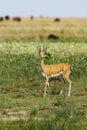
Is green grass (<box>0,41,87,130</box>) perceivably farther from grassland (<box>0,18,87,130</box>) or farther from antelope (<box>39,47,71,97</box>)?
antelope (<box>39,47,71,97</box>)

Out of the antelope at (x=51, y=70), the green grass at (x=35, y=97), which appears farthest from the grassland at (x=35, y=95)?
the antelope at (x=51, y=70)

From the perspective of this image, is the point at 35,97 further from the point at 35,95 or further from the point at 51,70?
the point at 51,70

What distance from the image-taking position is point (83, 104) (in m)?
15.4

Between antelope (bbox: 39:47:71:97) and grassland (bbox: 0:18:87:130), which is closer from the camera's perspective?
grassland (bbox: 0:18:87:130)

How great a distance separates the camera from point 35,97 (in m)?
16.8

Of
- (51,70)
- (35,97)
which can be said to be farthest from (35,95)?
(51,70)

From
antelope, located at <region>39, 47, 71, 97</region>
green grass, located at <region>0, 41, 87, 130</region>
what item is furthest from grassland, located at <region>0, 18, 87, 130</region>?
antelope, located at <region>39, 47, 71, 97</region>

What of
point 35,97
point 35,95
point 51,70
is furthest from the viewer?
point 51,70

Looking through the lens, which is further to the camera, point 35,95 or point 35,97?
point 35,95

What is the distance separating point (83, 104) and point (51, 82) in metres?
5.24

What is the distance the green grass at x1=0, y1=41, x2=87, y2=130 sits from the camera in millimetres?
12271

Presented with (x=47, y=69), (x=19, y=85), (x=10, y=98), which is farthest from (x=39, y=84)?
(x=10, y=98)

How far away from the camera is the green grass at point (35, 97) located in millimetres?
12271

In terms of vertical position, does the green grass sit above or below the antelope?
below
